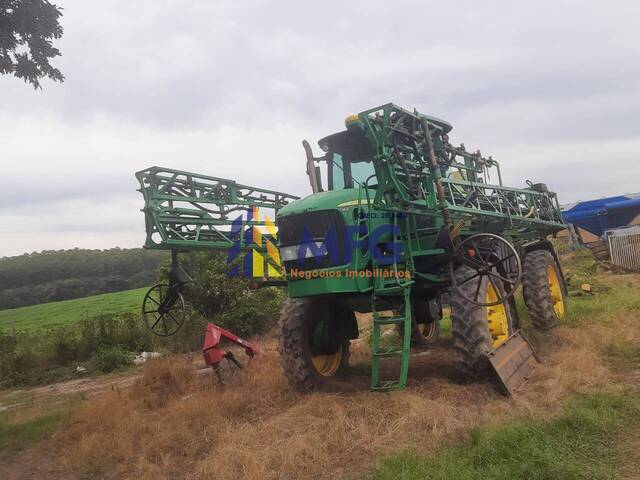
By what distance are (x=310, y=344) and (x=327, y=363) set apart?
460 millimetres

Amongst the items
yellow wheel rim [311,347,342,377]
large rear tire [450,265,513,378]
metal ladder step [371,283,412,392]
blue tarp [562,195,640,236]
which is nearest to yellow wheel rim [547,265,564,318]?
large rear tire [450,265,513,378]

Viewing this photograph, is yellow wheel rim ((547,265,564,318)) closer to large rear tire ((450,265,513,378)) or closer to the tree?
large rear tire ((450,265,513,378))

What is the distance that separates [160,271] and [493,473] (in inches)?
470

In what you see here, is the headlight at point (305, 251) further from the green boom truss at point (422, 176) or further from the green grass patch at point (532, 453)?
the green grass patch at point (532, 453)

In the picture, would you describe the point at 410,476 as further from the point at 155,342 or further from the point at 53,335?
the point at 53,335

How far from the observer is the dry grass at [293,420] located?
4.43 meters

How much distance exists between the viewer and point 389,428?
4.80 metres

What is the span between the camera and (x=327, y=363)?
24.2 feet

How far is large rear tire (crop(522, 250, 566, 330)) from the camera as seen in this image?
855cm

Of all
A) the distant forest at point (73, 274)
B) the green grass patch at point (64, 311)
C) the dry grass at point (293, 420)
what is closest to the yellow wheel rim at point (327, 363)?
the dry grass at point (293, 420)

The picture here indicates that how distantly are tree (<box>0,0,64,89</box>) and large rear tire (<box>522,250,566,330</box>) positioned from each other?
748cm

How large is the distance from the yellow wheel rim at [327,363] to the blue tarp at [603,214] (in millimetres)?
19942

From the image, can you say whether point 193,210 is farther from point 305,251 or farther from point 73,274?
point 73,274

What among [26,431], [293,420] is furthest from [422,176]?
[26,431]
